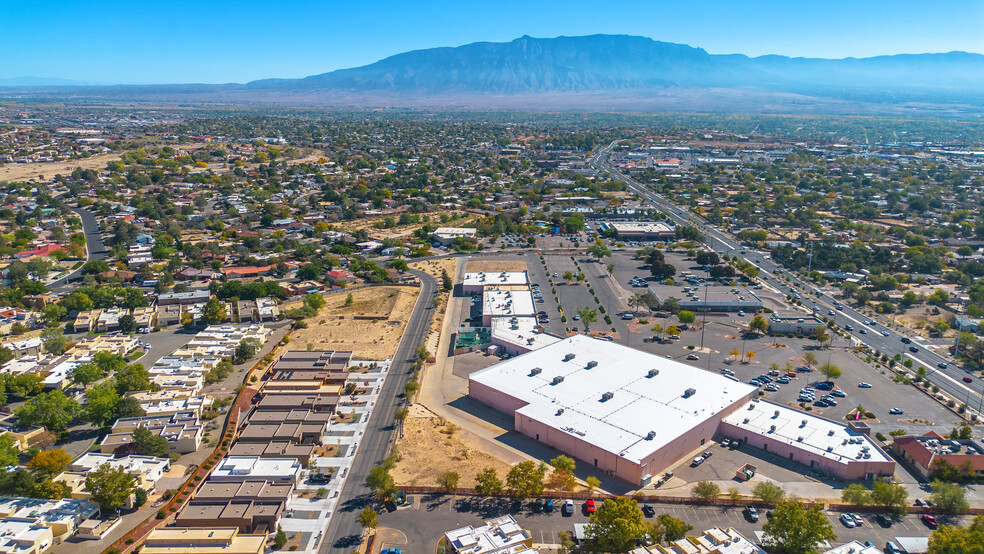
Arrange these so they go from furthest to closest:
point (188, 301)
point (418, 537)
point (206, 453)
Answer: point (188, 301), point (206, 453), point (418, 537)

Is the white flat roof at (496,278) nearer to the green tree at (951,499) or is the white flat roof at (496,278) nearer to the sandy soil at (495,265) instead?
the sandy soil at (495,265)

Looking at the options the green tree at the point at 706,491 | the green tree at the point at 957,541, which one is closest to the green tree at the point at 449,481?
the green tree at the point at 706,491

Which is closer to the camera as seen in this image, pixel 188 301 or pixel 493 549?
pixel 493 549

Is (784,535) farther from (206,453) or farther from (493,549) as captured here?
(206,453)

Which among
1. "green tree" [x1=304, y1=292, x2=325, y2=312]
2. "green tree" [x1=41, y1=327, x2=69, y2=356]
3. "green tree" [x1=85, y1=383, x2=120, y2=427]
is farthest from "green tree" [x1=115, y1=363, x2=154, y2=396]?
"green tree" [x1=304, y1=292, x2=325, y2=312]

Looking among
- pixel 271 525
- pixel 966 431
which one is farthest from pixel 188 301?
pixel 966 431

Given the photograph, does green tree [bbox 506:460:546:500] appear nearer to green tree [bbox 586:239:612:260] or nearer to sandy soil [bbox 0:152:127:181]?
green tree [bbox 586:239:612:260]
